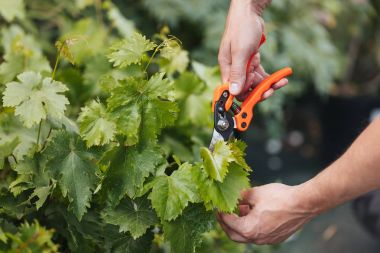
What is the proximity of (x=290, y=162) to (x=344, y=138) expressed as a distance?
1.23 feet

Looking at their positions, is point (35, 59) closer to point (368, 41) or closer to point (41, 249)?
point (41, 249)

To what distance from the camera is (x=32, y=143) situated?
1.27 metres

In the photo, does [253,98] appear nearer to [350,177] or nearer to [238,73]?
[238,73]

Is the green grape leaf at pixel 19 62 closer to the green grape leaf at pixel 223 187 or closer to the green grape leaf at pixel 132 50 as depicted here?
the green grape leaf at pixel 132 50

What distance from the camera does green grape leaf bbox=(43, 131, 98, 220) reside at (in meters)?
1.12

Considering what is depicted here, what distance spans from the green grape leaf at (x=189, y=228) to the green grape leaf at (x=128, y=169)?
110 mm

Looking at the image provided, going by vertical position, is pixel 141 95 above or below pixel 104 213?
above

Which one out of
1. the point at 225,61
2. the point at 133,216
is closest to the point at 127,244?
the point at 133,216

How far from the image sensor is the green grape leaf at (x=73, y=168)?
1116mm

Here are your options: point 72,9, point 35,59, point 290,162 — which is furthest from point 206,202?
point 290,162

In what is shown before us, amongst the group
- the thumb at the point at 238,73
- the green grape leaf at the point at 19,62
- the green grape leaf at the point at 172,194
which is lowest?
the green grape leaf at the point at 19,62

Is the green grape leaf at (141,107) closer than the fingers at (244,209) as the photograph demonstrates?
Yes

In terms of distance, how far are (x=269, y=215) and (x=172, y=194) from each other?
240 millimetres

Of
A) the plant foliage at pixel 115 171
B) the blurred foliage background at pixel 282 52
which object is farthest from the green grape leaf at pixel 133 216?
the blurred foliage background at pixel 282 52
